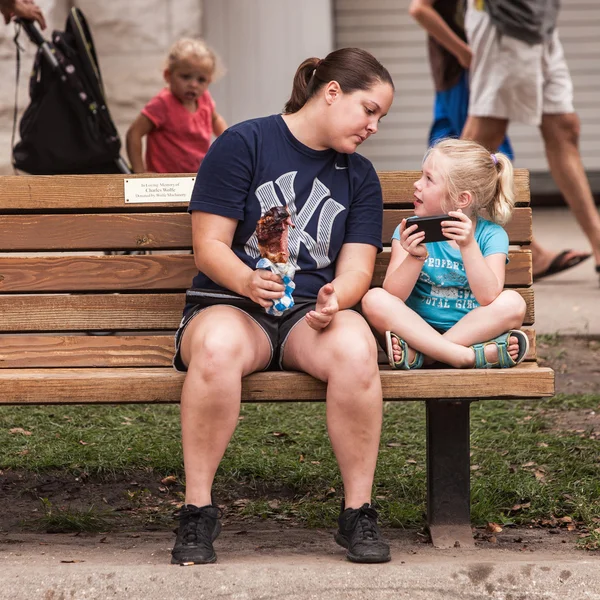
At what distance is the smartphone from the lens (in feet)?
10.6

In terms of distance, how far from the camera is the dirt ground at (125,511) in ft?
11.4

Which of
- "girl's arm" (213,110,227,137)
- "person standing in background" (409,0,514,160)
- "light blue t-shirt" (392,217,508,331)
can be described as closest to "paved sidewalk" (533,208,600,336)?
"person standing in background" (409,0,514,160)

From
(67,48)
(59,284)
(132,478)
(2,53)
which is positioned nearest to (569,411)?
(132,478)

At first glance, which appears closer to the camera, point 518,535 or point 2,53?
point 518,535

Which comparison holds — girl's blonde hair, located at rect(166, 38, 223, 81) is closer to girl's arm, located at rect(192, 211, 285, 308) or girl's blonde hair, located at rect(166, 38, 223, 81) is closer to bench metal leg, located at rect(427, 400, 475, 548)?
girl's arm, located at rect(192, 211, 285, 308)

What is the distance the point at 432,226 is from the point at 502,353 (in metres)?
0.40

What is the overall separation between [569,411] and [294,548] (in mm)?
1802

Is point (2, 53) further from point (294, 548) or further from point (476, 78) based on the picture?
point (294, 548)

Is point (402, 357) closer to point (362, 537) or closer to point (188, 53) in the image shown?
Result: point (362, 537)

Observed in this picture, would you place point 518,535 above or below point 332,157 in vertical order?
below

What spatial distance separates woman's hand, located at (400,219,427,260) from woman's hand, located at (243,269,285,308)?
41 centimetres

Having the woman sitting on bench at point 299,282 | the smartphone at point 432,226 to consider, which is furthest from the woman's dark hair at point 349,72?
the smartphone at point 432,226

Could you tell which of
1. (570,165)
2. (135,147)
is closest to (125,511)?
(135,147)

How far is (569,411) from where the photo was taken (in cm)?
474
